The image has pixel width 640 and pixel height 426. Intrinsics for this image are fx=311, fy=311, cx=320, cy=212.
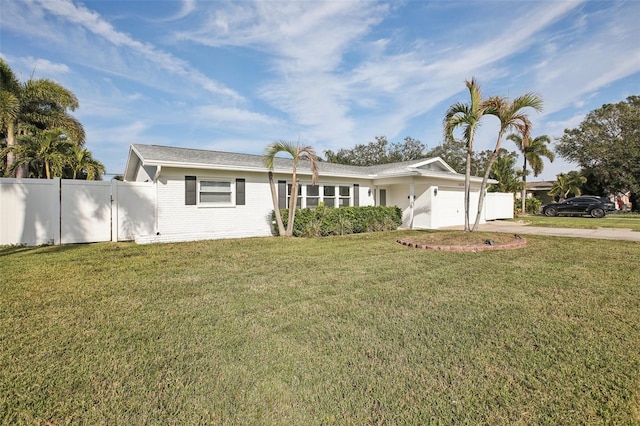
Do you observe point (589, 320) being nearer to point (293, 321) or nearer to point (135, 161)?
point (293, 321)

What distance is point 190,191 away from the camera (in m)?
11.5

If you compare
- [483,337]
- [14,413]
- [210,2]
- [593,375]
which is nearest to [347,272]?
[483,337]

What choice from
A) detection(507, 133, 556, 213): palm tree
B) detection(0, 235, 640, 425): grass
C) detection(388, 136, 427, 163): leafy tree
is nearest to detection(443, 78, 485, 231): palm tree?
detection(0, 235, 640, 425): grass

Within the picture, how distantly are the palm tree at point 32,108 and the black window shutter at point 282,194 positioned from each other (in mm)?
11361

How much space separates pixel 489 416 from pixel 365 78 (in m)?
15.9

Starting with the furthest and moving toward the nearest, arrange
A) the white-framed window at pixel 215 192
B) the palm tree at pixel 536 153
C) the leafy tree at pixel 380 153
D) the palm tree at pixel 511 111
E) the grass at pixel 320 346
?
the leafy tree at pixel 380 153 < the palm tree at pixel 536 153 < the white-framed window at pixel 215 192 < the palm tree at pixel 511 111 < the grass at pixel 320 346

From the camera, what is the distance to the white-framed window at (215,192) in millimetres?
11836

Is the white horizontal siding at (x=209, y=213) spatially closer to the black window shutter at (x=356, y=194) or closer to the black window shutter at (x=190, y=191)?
the black window shutter at (x=190, y=191)

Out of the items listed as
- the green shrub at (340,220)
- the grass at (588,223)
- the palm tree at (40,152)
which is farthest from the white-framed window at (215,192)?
the grass at (588,223)

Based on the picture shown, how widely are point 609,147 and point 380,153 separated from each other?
77.4 feet

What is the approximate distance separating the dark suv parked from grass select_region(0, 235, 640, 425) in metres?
21.2

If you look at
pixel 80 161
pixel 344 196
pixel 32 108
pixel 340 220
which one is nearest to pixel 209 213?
pixel 340 220

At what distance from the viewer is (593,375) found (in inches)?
99.5

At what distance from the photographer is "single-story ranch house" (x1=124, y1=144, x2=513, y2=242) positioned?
11.2 m
